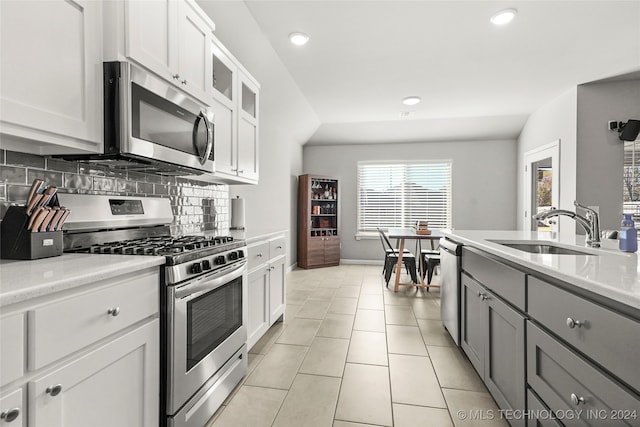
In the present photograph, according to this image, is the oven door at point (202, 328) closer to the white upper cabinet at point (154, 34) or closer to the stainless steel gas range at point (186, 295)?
the stainless steel gas range at point (186, 295)

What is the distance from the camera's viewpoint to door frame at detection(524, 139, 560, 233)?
4.62m

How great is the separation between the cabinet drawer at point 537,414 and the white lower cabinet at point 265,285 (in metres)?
1.71

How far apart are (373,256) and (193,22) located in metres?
5.58

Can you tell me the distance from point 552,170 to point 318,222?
393 centimetres

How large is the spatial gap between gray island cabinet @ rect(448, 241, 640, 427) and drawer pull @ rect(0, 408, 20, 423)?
5.18 feet

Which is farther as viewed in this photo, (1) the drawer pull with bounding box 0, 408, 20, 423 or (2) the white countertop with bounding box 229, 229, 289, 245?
(2) the white countertop with bounding box 229, 229, 289, 245

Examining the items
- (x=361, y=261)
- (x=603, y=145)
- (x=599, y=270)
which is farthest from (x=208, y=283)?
(x=361, y=261)

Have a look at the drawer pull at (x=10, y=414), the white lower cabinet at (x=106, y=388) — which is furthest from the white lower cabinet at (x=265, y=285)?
the drawer pull at (x=10, y=414)

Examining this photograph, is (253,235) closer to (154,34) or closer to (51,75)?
(154,34)

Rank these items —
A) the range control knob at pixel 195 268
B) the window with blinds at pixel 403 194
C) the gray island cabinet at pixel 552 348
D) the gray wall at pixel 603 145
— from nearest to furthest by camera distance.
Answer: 1. the gray island cabinet at pixel 552 348
2. the range control knob at pixel 195 268
3. the gray wall at pixel 603 145
4. the window with blinds at pixel 403 194

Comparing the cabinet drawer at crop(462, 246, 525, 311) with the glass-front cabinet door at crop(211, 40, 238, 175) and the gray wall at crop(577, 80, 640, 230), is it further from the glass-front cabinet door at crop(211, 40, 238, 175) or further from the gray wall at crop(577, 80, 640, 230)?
the gray wall at crop(577, 80, 640, 230)

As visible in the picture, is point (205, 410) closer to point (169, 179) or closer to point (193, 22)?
point (169, 179)

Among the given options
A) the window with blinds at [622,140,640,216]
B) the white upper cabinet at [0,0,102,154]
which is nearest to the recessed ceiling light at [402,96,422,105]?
the window with blinds at [622,140,640,216]

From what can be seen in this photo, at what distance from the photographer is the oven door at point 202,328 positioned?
1.46 metres
